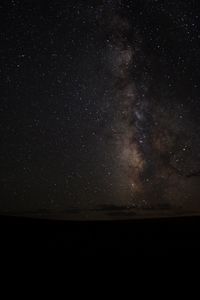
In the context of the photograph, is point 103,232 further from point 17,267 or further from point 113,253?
point 17,267

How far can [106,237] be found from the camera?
21.9 ft

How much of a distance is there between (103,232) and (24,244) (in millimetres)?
1848

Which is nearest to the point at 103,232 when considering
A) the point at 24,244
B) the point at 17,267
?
the point at 24,244

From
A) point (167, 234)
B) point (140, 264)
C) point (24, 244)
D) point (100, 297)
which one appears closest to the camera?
point (100, 297)

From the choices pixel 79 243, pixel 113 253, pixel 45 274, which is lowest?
pixel 45 274

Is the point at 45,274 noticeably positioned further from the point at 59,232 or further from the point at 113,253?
the point at 59,232

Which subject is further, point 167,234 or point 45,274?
point 167,234

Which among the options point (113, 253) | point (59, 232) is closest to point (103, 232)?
point (59, 232)

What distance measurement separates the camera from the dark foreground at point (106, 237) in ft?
19.2

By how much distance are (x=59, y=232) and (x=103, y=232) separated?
930mm

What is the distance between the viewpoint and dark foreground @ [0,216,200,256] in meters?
5.84

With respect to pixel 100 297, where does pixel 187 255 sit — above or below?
above

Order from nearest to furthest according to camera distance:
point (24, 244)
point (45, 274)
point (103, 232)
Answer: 1. point (45, 274)
2. point (24, 244)
3. point (103, 232)

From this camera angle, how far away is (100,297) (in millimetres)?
4699
